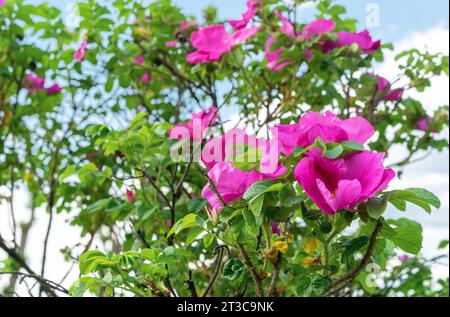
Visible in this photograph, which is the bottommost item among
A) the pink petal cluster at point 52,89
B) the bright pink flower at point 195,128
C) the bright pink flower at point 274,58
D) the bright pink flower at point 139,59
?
the bright pink flower at point 195,128

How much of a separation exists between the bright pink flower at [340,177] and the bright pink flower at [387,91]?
1216mm

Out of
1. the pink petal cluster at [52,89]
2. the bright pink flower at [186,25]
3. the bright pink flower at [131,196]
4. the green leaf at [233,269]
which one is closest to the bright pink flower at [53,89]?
the pink petal cluster at [52,89]

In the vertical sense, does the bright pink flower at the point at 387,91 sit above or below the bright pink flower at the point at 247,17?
below

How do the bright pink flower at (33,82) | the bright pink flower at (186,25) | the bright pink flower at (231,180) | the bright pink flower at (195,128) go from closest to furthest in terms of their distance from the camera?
the bright pink flower at (231,180) < the bright pink flower at (195,128) < the bright pink flower at (186,25) < the bright pink flower at (33,82)

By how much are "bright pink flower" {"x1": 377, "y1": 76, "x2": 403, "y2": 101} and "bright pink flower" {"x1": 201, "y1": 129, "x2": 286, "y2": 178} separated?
3.61ft

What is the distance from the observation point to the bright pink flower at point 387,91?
6.74ft

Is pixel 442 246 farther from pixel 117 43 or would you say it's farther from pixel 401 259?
pixel 117 43

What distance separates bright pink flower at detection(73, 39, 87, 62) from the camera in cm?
214

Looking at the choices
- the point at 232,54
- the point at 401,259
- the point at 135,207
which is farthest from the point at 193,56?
the point at 401,259

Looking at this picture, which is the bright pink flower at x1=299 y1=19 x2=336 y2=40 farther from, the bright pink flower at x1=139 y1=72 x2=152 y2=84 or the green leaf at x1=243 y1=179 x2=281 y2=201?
the green leaf at x1=243 y1=179 x2=281 y2=201

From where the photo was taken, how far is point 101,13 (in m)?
2.15

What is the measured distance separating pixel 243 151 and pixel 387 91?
1219mm

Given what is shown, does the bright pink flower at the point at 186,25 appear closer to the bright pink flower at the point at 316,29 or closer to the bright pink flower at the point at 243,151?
the bright pink flower at the point at 316,29
